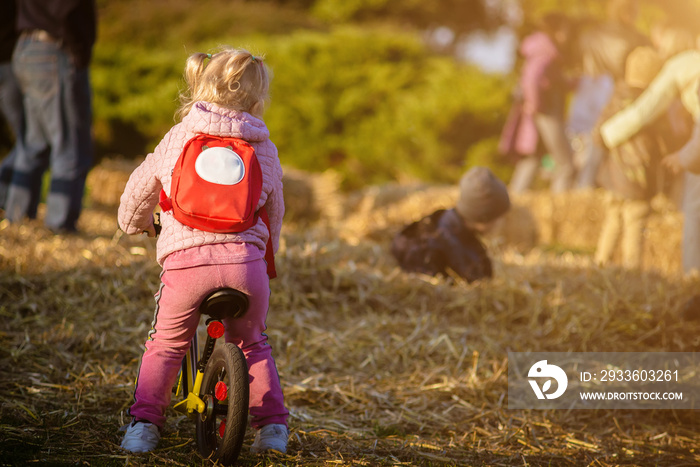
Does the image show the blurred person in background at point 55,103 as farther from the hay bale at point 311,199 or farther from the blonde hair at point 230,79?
the blonde hair at point 230,79

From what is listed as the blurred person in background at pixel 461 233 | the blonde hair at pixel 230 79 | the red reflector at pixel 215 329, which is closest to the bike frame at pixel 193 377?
the red reflector at pixel 215 329

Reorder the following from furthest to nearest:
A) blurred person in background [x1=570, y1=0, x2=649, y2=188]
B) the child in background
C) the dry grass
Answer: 1. blurred person in background [x1=570, y1=0, x2=649, y2=188]
2. the child in background
3. the dry grass

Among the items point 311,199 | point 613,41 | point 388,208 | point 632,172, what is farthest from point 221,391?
point 311,199

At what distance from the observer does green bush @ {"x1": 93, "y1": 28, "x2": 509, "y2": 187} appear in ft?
32.4

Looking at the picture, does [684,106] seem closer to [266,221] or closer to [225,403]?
[266,221]

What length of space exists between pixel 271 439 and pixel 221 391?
0.29 m

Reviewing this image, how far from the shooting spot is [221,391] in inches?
91.7

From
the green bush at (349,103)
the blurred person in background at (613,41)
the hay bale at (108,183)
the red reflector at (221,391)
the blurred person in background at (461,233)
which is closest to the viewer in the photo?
the red reflector at (221,391)

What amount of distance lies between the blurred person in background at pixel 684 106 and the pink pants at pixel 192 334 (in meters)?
3.44

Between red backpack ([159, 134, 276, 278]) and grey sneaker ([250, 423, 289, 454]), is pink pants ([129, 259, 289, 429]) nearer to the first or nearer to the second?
grey sneaker ([250, 423, 289, 454])

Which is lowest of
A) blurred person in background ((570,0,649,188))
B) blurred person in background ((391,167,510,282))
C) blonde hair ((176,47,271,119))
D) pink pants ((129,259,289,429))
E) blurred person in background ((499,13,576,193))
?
pink pants ((129,259,289,429))

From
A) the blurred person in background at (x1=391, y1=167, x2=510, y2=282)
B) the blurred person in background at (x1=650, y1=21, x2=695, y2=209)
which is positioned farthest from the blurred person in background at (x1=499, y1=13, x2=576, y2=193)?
the blurred person in background at (x1=391, y1=167, x2=510, y2=282)

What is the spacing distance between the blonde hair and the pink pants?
565 millimetres

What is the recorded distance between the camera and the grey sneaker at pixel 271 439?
2.47 meters
